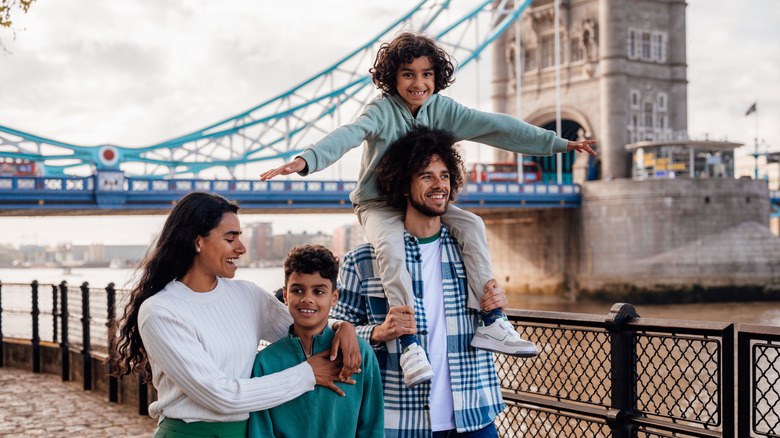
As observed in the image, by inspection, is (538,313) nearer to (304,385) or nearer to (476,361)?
(476,361)

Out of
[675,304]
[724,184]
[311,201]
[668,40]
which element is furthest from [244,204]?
[668,40]

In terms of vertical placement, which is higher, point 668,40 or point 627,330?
point 668,40

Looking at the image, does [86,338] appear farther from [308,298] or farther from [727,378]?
[727,378]

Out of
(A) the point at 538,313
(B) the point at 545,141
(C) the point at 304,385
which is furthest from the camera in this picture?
(A) the point at 538,313

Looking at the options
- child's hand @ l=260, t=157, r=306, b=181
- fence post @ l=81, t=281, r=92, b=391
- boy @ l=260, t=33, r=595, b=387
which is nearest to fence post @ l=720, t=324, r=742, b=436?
boy @ l=260, t=33, r=595, b=387

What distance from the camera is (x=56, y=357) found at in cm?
789

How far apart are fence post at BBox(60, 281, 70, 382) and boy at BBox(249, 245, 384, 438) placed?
6062mm

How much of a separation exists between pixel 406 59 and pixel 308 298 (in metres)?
0.87

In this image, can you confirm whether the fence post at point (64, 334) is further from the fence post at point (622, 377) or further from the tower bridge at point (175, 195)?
the tower bridge at point (175, 195)

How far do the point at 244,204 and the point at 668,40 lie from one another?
2024cm

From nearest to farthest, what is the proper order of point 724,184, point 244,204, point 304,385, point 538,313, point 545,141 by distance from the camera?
point 304,385
point 545,141
point 538,313
point 244,204
point 724,184

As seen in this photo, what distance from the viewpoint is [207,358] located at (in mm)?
1954

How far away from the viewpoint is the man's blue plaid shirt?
222 centimetres

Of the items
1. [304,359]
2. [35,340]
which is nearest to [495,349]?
[304,359]
